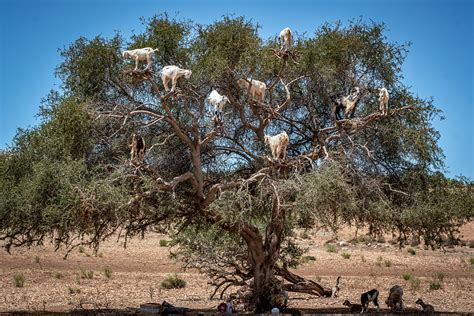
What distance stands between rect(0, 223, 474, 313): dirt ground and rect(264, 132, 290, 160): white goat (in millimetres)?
7201

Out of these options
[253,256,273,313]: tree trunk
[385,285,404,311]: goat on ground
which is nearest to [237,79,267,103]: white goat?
[253,256,273,313]: tree trunk

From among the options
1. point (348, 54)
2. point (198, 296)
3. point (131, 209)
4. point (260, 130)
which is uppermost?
point (348, 54)

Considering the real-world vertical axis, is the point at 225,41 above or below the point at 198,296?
above

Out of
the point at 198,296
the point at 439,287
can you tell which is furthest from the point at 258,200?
the point at 439,287

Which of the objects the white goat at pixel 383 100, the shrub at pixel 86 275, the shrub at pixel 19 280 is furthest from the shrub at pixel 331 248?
the white goat at pixel 383 100

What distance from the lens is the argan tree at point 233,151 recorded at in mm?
16766

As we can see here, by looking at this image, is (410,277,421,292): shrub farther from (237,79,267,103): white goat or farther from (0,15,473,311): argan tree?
(237,79,267,103): white goat

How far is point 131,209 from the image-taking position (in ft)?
55.7

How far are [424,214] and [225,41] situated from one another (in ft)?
22.3

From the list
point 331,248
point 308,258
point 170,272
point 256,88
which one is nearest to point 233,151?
point 256,88

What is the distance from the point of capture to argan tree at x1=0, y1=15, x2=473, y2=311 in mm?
16766

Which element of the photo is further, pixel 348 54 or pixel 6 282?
pixel 6 282

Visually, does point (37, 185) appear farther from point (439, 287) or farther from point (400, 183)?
point (439, 287)

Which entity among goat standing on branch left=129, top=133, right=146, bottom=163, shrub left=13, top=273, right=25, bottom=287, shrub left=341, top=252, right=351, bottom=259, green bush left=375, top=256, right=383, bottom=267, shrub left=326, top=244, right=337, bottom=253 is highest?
goat standing on branch left=129, top=133, right=146, bottom=163
